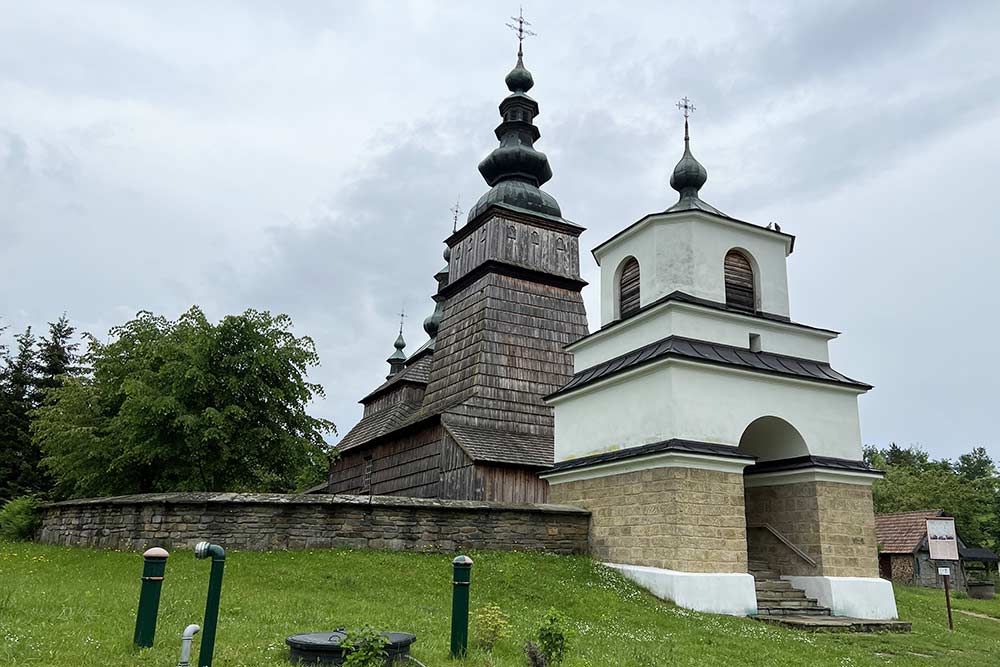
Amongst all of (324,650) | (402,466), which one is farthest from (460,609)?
(402,466)

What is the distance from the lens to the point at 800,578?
1366 cm

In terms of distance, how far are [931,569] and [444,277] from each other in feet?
91.6

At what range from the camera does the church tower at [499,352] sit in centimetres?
2264

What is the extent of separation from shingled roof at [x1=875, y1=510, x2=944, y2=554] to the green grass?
15.8 meters

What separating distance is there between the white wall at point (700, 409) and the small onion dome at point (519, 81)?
19.9 metres

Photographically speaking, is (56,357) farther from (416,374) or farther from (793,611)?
(793,611)

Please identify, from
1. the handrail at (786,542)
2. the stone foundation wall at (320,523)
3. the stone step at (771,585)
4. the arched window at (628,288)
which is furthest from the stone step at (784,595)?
the arched window at (628,288)

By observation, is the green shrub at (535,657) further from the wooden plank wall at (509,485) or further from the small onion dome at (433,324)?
the small onion dome at (433,324)

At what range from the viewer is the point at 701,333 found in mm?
14180

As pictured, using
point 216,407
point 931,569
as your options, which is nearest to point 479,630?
point 216,407

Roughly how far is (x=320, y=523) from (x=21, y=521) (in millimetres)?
8419

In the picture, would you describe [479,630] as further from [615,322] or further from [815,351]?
[815,351]

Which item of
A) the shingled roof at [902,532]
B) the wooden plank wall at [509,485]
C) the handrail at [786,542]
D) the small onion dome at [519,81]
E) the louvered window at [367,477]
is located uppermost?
the small onion dome at [519,81]

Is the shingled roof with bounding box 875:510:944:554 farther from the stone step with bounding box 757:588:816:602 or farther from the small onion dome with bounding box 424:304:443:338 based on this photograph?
the small onion dome with bounding box 424:304:443:338
